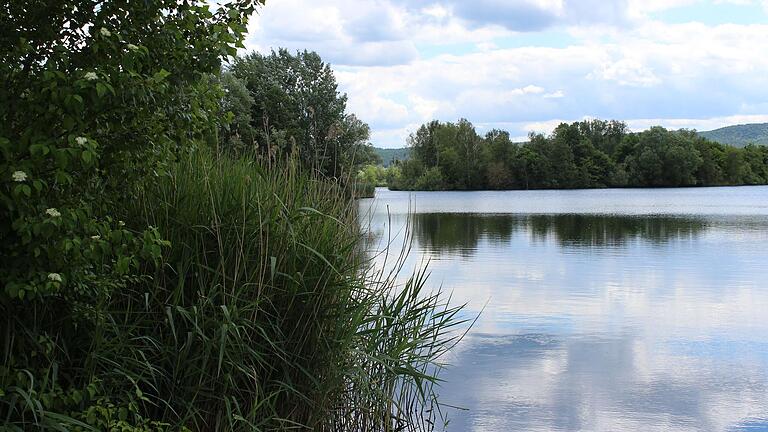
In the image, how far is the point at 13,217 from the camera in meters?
3.85

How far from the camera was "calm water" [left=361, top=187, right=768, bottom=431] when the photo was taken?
8.52 metres

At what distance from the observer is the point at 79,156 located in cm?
377

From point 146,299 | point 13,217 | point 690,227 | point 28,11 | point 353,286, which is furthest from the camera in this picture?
point 690,227

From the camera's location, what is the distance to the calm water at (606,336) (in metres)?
8.52

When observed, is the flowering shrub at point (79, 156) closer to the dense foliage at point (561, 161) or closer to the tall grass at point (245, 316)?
the tall grass at point (245, 316)

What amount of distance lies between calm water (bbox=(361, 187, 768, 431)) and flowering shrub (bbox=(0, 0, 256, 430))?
211 centimetres

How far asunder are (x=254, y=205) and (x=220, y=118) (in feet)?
2.09

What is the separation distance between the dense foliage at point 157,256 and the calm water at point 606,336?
0.94 meters

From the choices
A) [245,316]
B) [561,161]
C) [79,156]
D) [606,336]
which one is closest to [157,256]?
[79,156]

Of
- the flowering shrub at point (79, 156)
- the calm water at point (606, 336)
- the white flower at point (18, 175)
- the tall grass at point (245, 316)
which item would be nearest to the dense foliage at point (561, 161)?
the calm water at point (606, 336)

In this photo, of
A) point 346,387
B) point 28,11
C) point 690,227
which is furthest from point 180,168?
point 690,227

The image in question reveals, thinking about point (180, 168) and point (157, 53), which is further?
point (180, 168)

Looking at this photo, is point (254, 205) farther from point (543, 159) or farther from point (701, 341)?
point (543, 159)

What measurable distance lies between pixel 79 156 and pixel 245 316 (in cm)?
184
